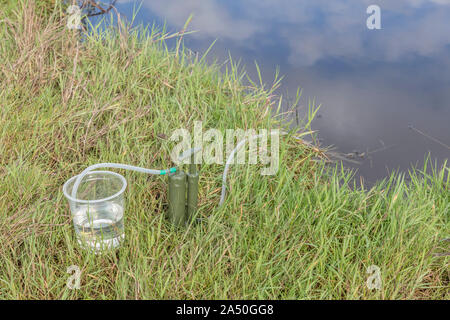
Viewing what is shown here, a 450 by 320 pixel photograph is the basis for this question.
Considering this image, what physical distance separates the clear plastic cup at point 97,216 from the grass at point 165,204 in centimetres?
7

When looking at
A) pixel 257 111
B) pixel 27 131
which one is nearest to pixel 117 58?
pixel 27 131

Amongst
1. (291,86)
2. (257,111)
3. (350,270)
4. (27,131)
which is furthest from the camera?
(291,86)

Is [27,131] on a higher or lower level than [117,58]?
lower

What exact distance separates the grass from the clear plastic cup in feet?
0.23

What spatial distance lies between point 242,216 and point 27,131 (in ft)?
5.12

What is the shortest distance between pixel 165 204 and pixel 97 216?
434 millimetres

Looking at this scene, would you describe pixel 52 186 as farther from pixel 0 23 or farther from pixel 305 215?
pixel 0 23

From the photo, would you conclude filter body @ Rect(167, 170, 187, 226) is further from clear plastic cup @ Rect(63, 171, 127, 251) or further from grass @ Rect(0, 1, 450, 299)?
clear plastic cup @ Rect(63, 171, 127, 251)

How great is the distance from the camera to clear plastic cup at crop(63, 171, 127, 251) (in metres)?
2.17

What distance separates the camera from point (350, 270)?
7.11 ft

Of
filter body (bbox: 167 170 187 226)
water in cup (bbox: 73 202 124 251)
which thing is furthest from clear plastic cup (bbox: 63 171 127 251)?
filter body (bbox: 167 170 187 226)

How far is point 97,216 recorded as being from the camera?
2316 mm

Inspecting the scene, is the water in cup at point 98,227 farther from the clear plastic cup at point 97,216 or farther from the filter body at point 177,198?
the filter body at point 177,198

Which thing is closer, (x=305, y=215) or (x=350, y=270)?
(x=350, y=270)
